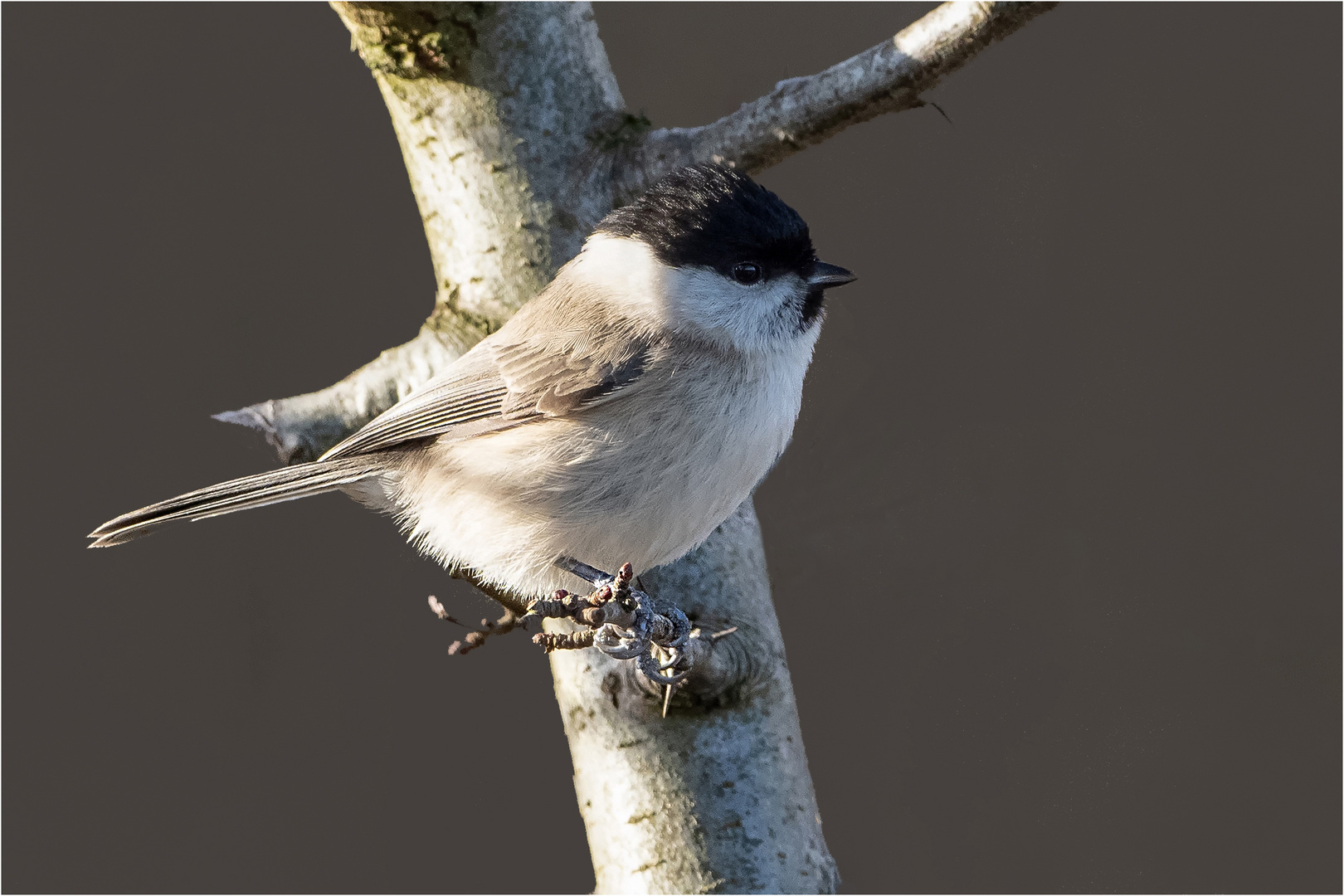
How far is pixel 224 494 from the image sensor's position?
1.22 meters

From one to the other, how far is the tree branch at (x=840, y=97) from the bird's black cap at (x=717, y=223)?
19 cm

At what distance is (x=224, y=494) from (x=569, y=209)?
56 cm

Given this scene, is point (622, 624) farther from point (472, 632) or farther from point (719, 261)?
point (719, 261)

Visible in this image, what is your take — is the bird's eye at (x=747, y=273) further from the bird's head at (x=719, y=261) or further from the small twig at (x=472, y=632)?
the small twig at (x=472, y=632)

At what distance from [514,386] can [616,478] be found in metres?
0.18

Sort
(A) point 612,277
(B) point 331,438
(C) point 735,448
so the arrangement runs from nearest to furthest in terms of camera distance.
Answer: (C) point 735,448
(A) point 612,277
(B) point 331,438

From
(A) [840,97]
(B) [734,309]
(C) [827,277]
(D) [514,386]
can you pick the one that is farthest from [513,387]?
(A) [840,97]

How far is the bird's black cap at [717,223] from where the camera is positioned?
1188 mm

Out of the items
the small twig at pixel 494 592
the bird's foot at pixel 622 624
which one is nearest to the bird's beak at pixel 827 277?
the bird's foot at pixel 622 624

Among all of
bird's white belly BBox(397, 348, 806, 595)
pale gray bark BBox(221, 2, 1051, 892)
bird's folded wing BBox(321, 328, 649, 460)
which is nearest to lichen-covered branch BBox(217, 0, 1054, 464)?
pale gray bark BBox(221, 2, 1051, 892)

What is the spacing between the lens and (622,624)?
111 cm

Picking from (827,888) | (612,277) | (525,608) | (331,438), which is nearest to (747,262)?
(612,277)

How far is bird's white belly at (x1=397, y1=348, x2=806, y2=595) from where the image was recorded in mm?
1161

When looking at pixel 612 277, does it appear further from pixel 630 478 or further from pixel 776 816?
pixel 776 816
